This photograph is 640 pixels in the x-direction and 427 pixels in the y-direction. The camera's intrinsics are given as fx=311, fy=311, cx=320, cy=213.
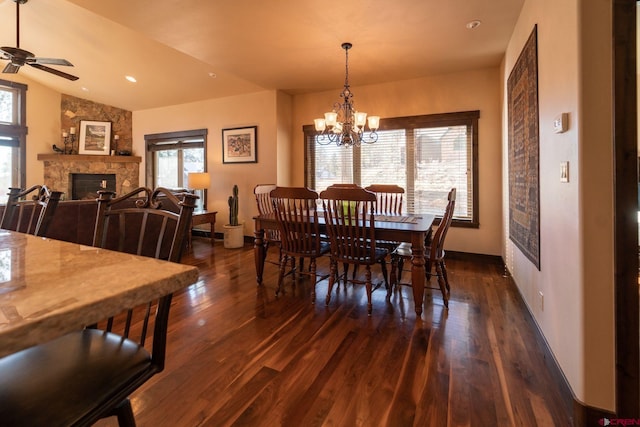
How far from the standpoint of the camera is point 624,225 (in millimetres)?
1325

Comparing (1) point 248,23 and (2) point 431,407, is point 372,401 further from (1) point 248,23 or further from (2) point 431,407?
(1) point 248,23

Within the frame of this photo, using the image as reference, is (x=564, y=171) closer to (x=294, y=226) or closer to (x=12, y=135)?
(x=294, y=226)

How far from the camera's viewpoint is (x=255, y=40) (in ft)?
11.3

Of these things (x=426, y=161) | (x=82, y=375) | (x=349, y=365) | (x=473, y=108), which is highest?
(x=473, y=108)

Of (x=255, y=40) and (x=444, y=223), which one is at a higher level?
(x=255, y=40)

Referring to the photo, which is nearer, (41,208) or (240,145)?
(41,208)

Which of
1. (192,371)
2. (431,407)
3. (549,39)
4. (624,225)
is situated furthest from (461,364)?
(549,39)

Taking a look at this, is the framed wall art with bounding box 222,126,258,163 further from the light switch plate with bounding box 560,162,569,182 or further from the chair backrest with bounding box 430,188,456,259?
the light switch plate with bounding box 560,162,569,182

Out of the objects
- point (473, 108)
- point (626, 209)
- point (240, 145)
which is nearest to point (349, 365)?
point (626, 209)

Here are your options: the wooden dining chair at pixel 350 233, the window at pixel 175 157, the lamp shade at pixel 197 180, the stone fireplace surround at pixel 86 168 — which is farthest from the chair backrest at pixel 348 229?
the stone fireplace surround at pixel 86 168

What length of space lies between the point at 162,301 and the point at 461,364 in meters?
1.79

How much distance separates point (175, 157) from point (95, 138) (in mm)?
1948

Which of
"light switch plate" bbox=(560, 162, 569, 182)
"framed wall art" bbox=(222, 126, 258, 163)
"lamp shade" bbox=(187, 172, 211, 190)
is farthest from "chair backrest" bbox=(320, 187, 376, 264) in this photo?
"lamp shade" bbox=(187, 172, 211, 190)

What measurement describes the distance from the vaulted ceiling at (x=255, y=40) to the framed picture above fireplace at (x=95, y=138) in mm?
1135
